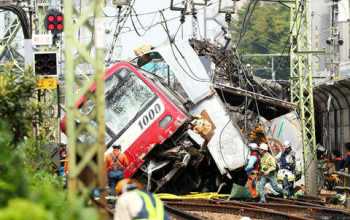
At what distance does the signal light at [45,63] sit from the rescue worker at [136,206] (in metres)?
11.2

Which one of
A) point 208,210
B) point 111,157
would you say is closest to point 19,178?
point 208,210

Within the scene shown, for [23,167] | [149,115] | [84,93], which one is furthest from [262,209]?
[23,167]

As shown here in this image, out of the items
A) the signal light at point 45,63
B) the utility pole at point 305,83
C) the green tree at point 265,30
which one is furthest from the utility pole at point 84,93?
the green tree at point 265,30

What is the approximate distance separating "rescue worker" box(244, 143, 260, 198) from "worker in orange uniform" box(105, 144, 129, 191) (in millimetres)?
2932

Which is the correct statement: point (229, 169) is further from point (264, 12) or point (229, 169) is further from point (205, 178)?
point (264, 12)

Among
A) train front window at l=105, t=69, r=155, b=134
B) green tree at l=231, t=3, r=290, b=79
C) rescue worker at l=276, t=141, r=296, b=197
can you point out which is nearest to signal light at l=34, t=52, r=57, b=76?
train front window at l=105, t=69, r=155, b=134

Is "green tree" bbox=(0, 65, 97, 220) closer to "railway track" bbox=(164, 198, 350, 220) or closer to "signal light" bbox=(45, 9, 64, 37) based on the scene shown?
"signal light" bbox=(45, 9, 64, 37)

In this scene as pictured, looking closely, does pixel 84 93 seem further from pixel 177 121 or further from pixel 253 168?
pixel 177 121

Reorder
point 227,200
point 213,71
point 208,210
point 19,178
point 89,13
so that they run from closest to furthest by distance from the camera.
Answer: point 19,178
point 89,13
point 208,210
point 227,200
point 213,71

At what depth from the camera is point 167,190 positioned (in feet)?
86.1

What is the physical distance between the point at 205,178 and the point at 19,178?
1839 centimetres

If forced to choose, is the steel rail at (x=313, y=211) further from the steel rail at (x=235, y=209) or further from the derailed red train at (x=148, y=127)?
the derailed red train at (x=148, y=127)

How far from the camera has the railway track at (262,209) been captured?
19375 mm

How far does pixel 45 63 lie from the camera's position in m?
21.3
